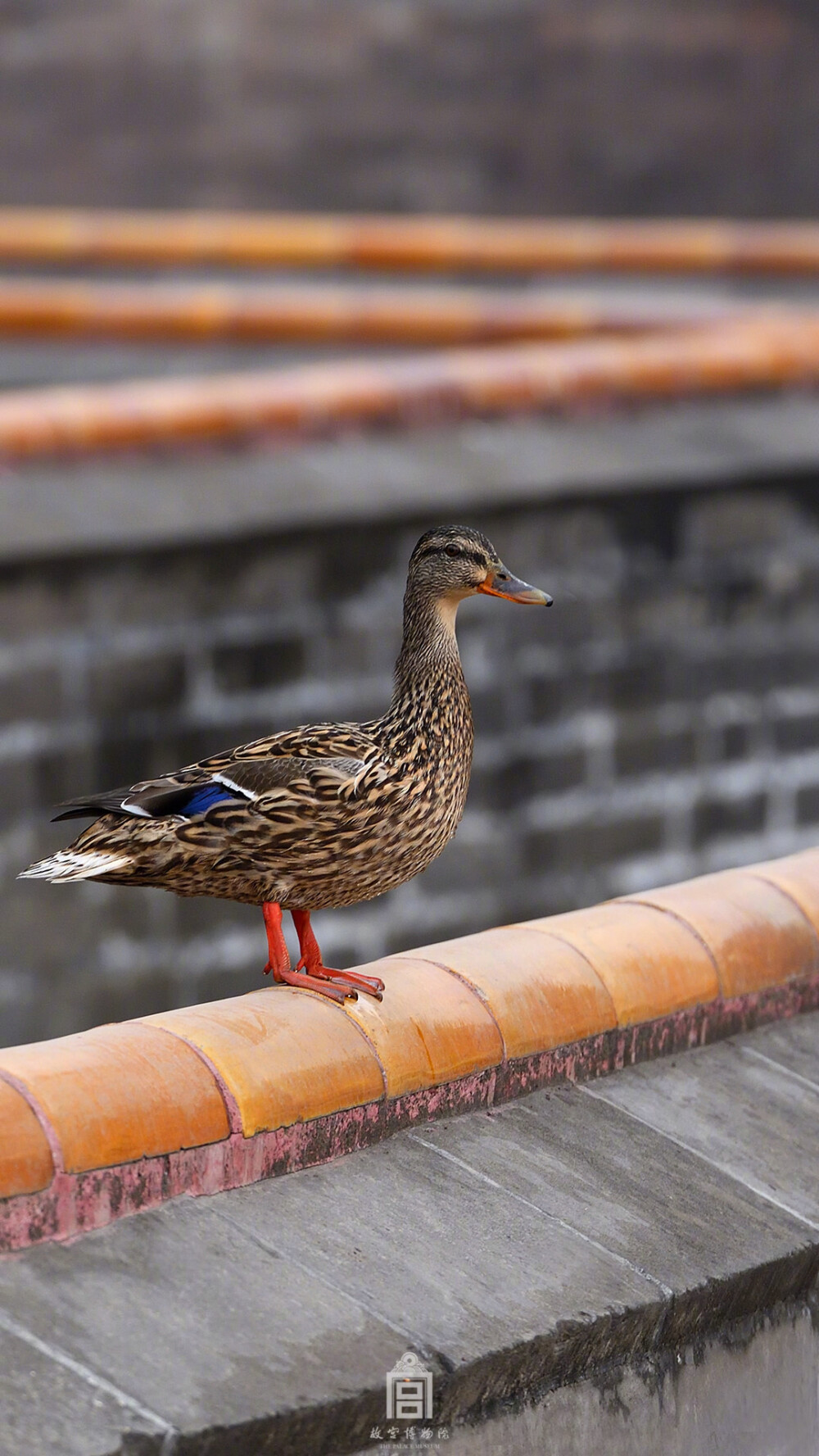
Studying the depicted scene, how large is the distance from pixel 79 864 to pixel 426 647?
612mm

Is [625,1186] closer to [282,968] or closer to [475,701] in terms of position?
[282,968]

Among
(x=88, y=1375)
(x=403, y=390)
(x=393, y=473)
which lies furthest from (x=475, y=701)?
(x=88, y=1375)

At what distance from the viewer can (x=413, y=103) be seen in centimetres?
2311

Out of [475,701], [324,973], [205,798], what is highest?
[205,798]

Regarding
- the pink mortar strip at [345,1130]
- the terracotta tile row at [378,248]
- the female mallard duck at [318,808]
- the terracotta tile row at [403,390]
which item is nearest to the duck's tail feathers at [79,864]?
the female mallard duck at [318,808]

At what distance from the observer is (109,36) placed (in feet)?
73.9

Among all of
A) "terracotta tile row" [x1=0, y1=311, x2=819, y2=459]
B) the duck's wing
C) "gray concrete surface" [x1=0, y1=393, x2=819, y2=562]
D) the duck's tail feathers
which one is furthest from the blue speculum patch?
"terracotta tile row" [x1=0, y1=311, x2=819, y2=459]

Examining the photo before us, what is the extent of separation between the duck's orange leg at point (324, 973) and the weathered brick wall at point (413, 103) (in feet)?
66.9

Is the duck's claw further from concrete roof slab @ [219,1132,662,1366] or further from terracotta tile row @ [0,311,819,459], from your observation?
terracotta tile row @ [0,311,819,459]

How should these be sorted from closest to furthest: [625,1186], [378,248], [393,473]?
[625,1186], [393,473], [378,248]

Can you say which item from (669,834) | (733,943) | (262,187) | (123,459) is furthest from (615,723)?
(262,187)

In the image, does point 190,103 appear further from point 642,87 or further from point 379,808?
point 379,808

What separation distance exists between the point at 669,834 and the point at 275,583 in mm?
2236

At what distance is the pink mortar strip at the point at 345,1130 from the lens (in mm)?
2352
